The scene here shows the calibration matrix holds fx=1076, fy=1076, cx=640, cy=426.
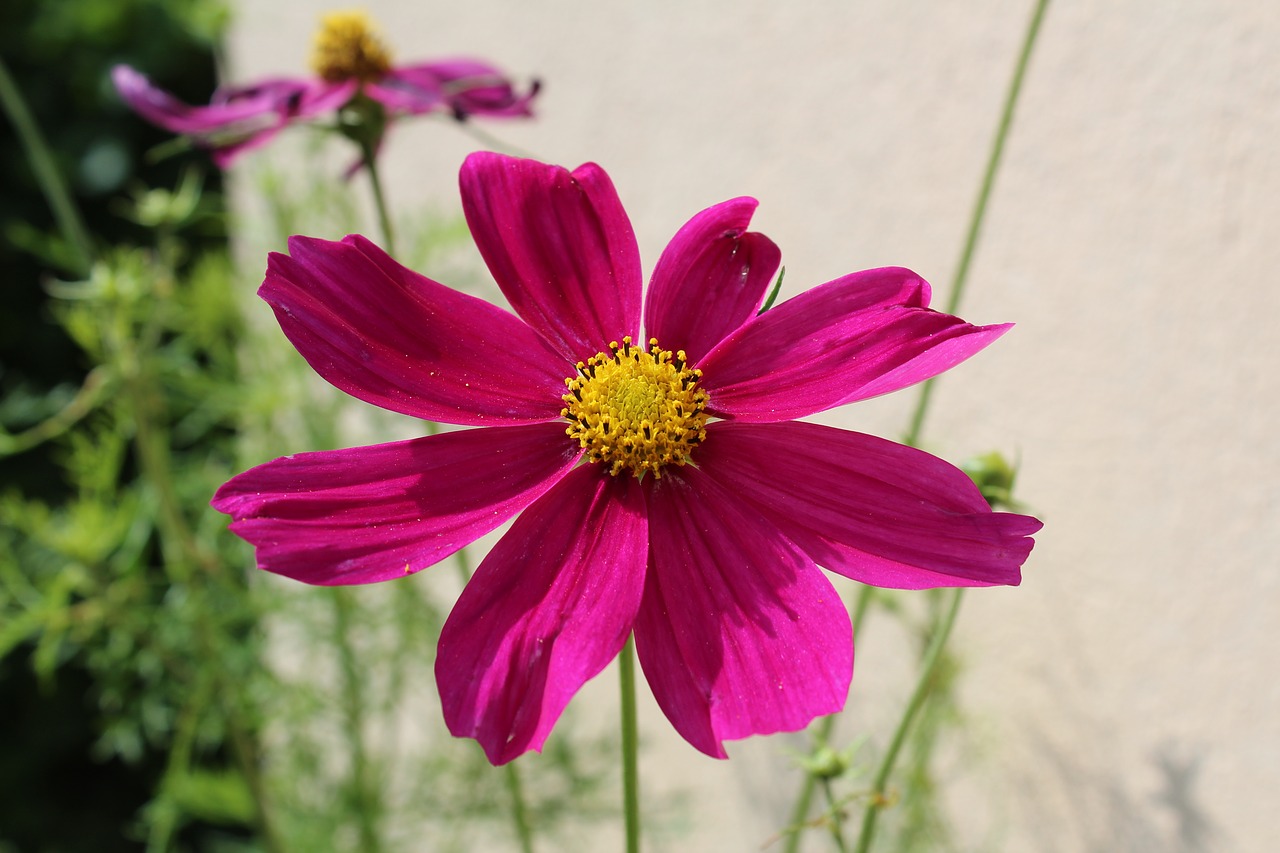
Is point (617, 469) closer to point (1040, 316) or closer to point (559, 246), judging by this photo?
point (559, 246)

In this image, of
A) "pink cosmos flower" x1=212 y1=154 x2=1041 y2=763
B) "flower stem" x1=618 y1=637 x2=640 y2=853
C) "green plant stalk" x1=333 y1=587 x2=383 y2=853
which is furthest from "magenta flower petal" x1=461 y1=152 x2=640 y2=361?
"green plant stalk" x1=333 y1=587 x2=383 y2=853

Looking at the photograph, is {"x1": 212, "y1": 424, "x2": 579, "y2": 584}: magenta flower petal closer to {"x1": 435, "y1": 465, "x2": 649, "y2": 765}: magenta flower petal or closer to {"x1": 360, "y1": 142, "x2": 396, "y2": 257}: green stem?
{"x1": 435, "y1": 465, "x2": 649, "y2": 765}: magenta flower petal

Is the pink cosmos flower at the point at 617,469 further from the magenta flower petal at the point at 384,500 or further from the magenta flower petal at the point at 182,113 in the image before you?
the magenta flower petal at the point at 182,113

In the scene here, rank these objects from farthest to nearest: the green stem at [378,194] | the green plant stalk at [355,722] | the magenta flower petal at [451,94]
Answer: the green plant stalk at [355,722], the magenta flower petal at [451,94], the green stem at [378,194]

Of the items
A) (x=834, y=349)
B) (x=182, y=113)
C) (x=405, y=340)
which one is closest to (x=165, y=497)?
(x=182, y=113)

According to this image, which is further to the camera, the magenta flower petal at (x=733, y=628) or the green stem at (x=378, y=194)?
the green stem at (x=378, y=194)

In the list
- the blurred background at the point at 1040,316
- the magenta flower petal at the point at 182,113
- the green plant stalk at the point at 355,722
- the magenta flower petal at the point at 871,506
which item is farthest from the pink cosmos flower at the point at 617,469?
the green plant stalk at the point at 355,722

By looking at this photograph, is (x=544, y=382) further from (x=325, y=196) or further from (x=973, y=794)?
(x=325, y=196)

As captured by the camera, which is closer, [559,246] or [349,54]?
[559,246]
